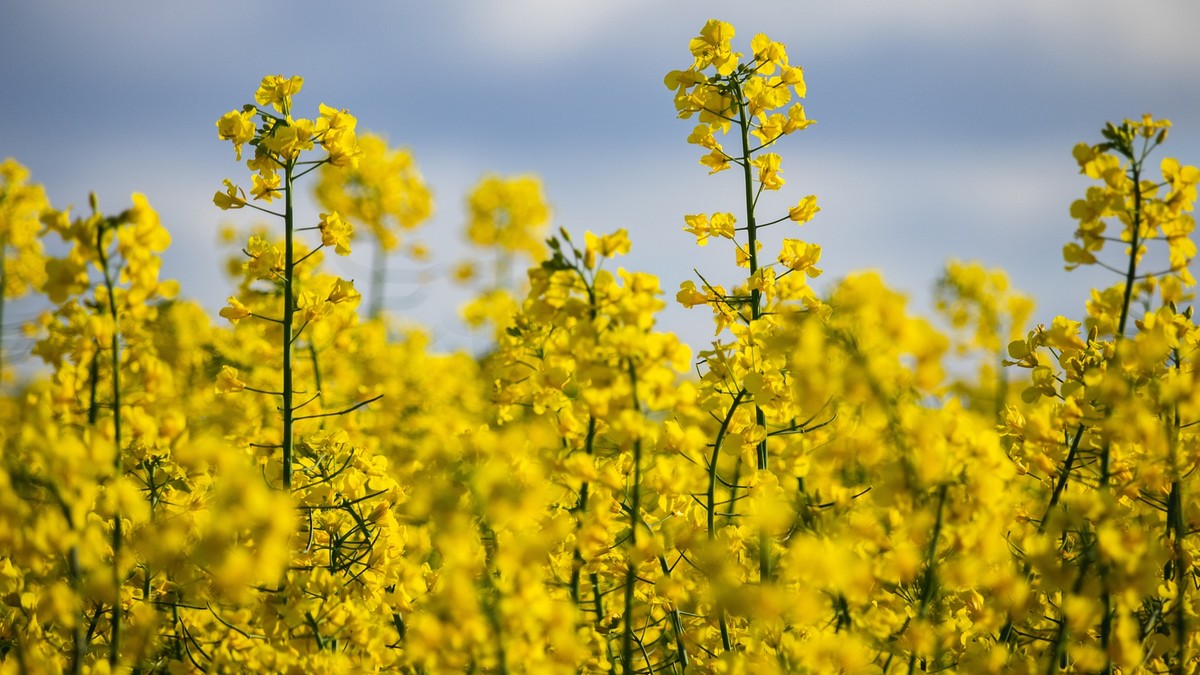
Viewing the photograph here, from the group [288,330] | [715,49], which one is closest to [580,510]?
[288,330]

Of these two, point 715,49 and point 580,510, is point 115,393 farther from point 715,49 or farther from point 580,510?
point 715,49

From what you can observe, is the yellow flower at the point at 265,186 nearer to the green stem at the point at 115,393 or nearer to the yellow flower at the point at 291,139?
the yellow flower at the point at 291,139

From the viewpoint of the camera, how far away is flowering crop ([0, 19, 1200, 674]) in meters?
1.97

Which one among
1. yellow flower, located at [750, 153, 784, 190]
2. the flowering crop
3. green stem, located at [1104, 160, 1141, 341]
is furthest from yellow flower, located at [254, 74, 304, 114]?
green stem, located at [1104, 160, 1141, 341]

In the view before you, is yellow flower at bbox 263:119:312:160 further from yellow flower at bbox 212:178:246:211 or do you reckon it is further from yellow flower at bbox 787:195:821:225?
yellow flower at bbox 787:195:821:225

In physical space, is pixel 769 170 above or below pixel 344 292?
above

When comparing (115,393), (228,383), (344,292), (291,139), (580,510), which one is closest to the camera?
(115,393)

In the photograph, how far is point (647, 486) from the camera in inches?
111

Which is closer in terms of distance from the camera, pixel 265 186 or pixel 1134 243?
pixel 1134 243

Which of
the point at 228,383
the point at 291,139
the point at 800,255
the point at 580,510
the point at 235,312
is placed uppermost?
the point at 291,139

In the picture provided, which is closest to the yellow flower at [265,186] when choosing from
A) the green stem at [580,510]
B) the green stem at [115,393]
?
the green stem at [115,393]

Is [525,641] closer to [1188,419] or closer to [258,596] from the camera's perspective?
[258,596]

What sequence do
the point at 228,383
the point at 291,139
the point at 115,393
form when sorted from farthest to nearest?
the point at 228,383, the point at 291,139, the point at 115,393

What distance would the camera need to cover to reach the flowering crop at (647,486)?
197cm
